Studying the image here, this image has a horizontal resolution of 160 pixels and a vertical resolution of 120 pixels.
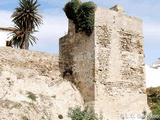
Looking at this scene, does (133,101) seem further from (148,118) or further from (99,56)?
(99,56)

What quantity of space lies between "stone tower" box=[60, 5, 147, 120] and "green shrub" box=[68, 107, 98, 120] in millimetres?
305

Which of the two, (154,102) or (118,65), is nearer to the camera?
(118,65)

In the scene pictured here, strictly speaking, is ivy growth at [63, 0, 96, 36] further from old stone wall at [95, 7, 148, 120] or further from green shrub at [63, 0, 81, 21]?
old stone wall at [95, 7, 148, 120]

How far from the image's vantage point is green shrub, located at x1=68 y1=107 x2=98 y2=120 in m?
11.7

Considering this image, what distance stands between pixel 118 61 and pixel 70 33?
2835 mm

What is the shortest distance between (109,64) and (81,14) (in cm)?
271

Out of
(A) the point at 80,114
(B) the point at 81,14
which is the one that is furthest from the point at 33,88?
(B) the point at 81,14

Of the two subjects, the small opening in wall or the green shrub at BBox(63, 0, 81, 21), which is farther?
the small opening in wall

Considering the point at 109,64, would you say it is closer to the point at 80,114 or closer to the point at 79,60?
the point at 79,60

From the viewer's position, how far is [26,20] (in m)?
19.9

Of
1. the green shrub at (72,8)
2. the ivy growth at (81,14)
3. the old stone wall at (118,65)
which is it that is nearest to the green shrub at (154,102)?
the old stone wall at (118,65)

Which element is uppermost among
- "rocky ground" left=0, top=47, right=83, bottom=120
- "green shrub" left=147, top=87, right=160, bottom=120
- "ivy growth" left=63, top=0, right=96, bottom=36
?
"ivy growth" left=63, top=0, right=96, bottom=36

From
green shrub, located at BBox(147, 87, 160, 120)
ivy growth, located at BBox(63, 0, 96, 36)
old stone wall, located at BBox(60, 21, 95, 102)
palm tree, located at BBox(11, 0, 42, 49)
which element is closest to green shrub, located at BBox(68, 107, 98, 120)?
old stone wall, located at BBox(60, 21, 95, 102)

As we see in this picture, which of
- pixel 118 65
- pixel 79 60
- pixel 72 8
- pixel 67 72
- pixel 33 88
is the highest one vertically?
pixel 72 8
